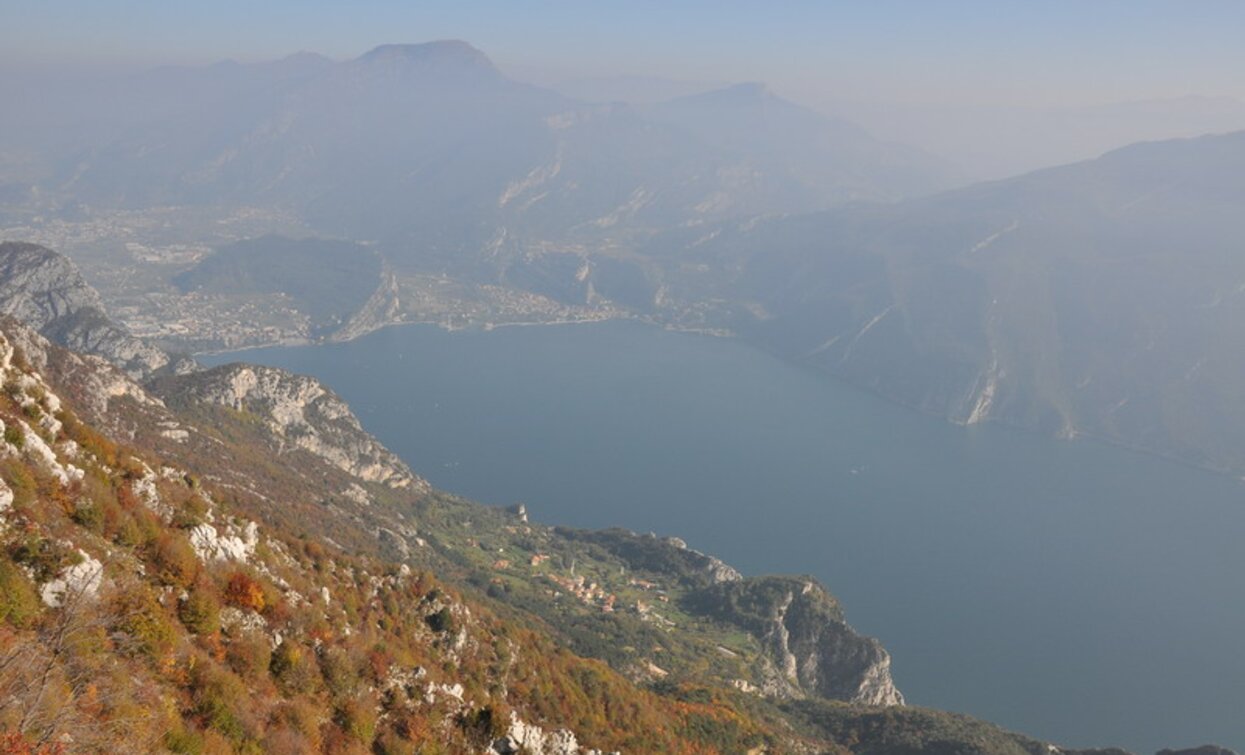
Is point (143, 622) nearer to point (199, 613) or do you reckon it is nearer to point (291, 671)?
point (199, 613)

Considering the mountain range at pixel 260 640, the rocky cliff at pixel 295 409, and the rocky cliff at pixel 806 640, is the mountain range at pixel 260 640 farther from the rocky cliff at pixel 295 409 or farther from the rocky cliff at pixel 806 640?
the rocky cliff at pixel 295 409

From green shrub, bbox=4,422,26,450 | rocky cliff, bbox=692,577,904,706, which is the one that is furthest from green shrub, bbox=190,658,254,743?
rocky cliff, bbox=692,577,904,706

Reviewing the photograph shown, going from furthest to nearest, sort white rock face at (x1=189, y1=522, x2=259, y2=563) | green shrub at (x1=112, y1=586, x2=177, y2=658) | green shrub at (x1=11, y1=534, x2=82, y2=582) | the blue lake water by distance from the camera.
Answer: the blue lake water < white rock face at (x1=189, y1=522, x2=259, y2=563) < green shrub at (x1=112, y1=586, x2=177, y2=658) < green shrub at (x1=11, y1=534, x2=82, y2=582)

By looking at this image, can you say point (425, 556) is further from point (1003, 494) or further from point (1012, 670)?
point (1003, 494)

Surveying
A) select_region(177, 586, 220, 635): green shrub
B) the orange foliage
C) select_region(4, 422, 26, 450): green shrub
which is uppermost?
select_region(4, 422, 26, 450): green shrub

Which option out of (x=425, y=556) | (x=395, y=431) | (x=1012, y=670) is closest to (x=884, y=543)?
(x=1012, y=670)

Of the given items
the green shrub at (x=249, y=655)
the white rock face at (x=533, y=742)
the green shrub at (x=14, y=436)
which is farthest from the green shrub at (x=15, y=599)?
the white rock face at (x=533, y=742)

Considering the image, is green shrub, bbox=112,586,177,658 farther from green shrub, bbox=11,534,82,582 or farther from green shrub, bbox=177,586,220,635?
green shrub, bbox=11,534,82,582
